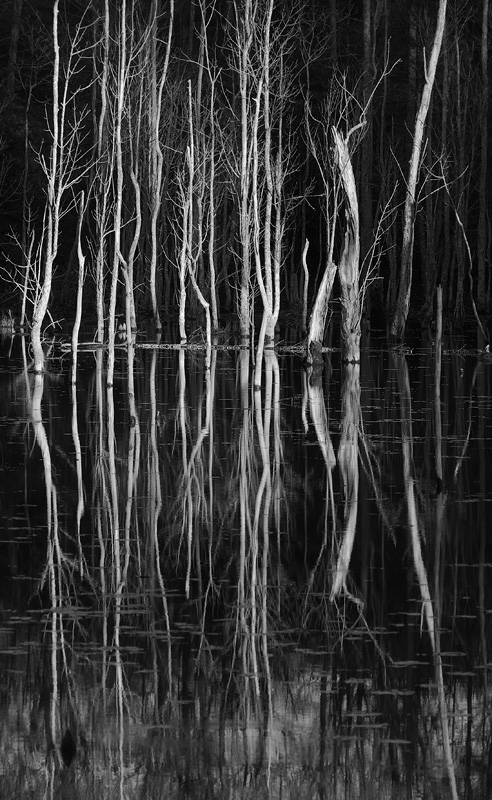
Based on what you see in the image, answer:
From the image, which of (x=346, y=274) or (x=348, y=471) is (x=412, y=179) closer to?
(x=346, y=274)

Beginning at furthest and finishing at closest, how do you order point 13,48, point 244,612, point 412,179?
point 13,48, point 412,179, point 244,612

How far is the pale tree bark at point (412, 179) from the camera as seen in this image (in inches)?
1145

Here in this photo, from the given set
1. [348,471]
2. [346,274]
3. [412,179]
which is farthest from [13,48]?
[348,471]

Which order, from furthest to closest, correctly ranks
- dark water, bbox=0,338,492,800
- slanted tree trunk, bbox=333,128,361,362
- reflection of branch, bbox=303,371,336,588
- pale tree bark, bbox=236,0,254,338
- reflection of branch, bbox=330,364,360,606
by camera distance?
pale tree bark, bbox=236,0,254,338, slanted tree trunk, bbox=333,128,361,362, reflection of branch, bbox=303,371,336,588, reflection of branch, bbox=330,364,360,606, dark water, bbox=0,338,492,800

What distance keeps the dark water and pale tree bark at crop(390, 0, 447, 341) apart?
15.6 m

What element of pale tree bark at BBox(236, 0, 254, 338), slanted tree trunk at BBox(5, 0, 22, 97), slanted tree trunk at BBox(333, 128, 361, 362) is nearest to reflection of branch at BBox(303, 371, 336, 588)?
slanted tree trunk at BBox(333, 128, 361, 362)

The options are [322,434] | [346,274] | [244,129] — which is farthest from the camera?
[244,129]

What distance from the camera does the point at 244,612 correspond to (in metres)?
7.11

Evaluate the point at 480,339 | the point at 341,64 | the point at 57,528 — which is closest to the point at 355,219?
→ the point at 480,339

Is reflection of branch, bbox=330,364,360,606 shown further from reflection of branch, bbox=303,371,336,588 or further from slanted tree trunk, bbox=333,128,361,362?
slanted tree trunk, bbox=333,128,361,362

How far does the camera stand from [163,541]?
8859 mm

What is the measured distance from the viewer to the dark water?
5.12 m

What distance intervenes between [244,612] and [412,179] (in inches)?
928

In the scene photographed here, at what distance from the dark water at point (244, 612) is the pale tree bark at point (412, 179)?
51.3 ft
